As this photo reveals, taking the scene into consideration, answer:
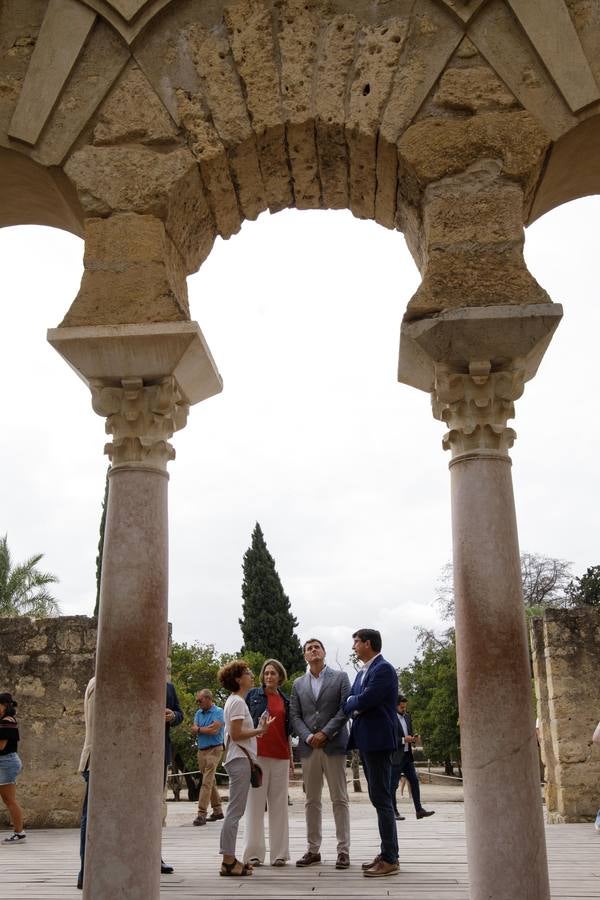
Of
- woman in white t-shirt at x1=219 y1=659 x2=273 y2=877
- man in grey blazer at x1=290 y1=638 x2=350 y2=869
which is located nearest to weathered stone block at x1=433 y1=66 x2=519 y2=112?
man in grey blazer at x1=290 y1=638 x2=350 y2=869

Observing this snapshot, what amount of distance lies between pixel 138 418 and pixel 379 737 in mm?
2625

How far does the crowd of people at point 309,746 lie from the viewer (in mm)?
5824

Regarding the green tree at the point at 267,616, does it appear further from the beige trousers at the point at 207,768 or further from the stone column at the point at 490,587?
the stone column at the point at 490,587

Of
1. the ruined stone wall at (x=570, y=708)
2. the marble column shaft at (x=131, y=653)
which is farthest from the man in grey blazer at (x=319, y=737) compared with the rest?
the ruined stone wall at (x=570, y=708)

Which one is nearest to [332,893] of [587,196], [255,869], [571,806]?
[255,869]

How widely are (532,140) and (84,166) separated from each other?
8.65 feet

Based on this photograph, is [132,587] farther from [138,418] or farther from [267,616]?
[267,616]

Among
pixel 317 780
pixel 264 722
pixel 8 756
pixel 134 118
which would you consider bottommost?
pixel 317 780

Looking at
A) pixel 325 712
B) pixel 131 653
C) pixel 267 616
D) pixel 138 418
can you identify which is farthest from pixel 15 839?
pixel 267 616

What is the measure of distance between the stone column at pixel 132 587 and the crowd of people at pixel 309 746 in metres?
1.16

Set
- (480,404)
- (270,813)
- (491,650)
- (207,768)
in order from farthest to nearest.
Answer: (207,768) → (270,813) → (480,404) → (491,650)

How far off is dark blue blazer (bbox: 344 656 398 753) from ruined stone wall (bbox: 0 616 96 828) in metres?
4.74

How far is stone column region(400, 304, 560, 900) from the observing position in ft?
14.0

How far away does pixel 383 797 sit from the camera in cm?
578
